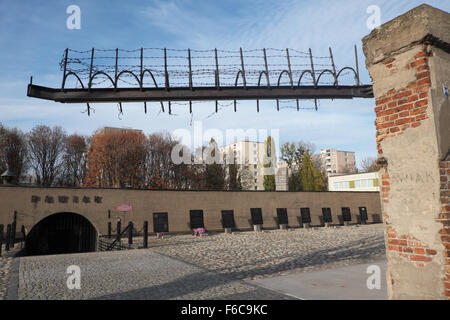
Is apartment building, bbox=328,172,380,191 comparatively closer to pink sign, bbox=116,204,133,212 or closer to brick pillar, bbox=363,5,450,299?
pink sign, bbox=116,204,133,212

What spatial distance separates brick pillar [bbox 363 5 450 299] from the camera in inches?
135

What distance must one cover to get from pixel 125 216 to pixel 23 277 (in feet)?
40.9

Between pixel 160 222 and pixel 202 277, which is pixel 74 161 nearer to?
pixel 160 222

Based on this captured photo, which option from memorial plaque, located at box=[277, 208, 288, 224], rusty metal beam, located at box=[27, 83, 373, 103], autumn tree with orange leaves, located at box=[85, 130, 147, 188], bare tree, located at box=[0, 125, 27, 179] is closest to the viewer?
rusty metal beam, located at box=[27, 83, 373, 103]

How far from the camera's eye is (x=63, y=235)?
19.4m

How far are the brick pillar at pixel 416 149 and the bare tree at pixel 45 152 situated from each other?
41.0 metres

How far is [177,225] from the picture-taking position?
20906 mm

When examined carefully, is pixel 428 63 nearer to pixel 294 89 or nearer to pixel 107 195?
pixel 294 89

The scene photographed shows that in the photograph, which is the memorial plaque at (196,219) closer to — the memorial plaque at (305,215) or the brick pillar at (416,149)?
the memorial plaque at (305,215)


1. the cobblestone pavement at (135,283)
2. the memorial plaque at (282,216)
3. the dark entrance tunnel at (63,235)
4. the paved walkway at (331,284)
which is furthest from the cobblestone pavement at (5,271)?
the memorial plaque at (282,216)

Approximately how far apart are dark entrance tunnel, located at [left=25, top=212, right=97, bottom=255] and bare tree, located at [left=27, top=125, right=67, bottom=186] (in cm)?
2096

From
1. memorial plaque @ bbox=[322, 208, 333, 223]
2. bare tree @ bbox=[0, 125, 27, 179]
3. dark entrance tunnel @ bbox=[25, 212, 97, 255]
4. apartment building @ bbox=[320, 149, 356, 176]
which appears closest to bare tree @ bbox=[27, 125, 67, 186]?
bare tree @ bbox=[0, 125, 27, 179]

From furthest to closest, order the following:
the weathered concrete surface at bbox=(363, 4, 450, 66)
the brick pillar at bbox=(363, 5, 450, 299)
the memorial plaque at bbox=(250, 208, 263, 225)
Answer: the memorial plaque at bbox=(250, 208, 263, 225), the weathered concrete surface at bbox=(363, 4, 450, 66), the brick pillar at bbox=(363, 5, 450, 299)

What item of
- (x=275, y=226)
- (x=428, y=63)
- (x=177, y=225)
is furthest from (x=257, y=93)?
(x=275, y=226)
